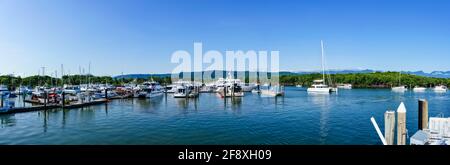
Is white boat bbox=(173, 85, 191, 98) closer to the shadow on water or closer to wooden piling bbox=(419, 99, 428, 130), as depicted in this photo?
the shadow on water

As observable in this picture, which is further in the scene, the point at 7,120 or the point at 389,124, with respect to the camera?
the point at 7,120

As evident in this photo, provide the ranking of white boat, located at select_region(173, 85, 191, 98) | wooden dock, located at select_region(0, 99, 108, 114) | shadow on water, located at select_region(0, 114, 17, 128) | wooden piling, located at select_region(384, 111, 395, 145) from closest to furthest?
1. wooden piling, located at select_region(384, 111, 395, 145)
2. shadow on water, located at select_region(0, 114, 17, 128)
3. wooden dock, located at select_region(0, 99, 108, 114)
4. white boat, located at select_region(173, 85, 191, 98)

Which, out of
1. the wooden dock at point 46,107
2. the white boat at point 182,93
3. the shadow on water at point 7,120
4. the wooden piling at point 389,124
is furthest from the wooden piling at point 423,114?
the white boat at point 182,93

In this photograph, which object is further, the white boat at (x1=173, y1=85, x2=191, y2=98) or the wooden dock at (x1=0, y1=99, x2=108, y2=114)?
the white boat at (x1=173, y1=85, x2=191, y2=98)

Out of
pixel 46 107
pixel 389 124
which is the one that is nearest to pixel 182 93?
pixel 46 107

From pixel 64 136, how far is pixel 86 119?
18.3 ft

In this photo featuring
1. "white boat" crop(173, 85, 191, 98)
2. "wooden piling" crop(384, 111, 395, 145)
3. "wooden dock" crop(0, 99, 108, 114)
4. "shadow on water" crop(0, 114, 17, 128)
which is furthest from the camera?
"white boat" crop(173, 85, 191, 98)

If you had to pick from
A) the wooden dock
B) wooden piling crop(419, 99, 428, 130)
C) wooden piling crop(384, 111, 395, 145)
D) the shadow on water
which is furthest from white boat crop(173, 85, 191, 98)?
wooden piling crop(384, 111, 395, 145)

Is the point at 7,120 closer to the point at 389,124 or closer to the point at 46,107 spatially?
the point at 46,107

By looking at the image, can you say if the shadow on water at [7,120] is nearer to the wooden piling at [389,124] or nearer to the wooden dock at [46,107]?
the wooden dock at [46,107]

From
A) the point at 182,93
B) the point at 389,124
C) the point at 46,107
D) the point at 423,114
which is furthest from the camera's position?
the point at 182,93
